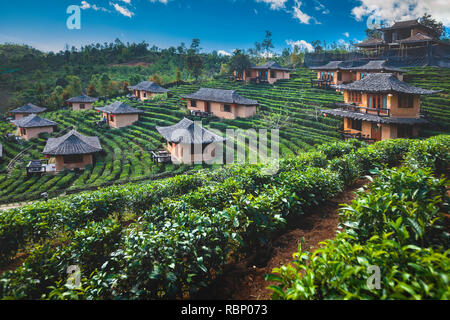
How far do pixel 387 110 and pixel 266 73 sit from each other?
2985 cm

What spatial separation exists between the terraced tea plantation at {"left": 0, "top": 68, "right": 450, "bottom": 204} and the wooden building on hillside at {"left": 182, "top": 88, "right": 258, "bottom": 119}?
1.58 meters

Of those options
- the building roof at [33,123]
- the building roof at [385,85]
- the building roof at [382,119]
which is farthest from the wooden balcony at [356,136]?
the building roof at [33,123]

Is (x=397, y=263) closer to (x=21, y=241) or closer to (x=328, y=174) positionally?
(x=328, y=174)

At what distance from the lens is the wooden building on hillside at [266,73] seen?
49312 mm

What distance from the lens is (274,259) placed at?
5758mm

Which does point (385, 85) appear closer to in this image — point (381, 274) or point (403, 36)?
point (381, 274)

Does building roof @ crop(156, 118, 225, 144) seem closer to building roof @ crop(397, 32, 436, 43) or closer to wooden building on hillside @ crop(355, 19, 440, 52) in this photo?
building roof @ crop(397, 32, 436, 43)

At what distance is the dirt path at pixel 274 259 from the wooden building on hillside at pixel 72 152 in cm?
2462

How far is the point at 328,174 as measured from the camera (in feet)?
27.8

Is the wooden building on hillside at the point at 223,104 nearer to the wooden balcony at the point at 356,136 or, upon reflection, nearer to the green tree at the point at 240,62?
the wooden balcony at the point at 356,136

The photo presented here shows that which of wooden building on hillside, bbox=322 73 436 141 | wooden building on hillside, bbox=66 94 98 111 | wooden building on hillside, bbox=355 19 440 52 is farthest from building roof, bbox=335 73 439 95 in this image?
wooden building on hillside, bbox=66 94 98 111

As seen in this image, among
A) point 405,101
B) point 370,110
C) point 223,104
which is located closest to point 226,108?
point 223,104
